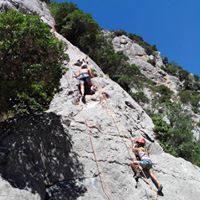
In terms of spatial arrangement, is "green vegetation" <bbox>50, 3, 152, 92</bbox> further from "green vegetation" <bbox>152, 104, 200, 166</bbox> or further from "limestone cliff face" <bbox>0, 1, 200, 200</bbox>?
"limestone cliff face" <bbox>0, 1, 200, 200</bbox>

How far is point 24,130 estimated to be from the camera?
48.6 ft

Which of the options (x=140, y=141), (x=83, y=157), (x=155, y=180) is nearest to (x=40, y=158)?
(x=83, y=157)

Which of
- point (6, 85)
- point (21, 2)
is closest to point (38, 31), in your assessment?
point (6, 85)

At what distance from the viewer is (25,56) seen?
14109 mm

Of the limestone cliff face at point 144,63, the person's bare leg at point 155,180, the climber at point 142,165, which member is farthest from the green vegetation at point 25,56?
the limestone cliff face at point 144,63

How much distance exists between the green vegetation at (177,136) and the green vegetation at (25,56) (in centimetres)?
691

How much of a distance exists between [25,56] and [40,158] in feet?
10.6

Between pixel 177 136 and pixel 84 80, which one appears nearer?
pixel 84 80

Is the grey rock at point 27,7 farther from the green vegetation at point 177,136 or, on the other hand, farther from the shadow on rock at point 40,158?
the shadow on rock at point 40,158

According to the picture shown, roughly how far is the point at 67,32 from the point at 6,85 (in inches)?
695

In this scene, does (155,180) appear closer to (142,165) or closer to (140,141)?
(142,165)

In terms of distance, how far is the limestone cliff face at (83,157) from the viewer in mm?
13492

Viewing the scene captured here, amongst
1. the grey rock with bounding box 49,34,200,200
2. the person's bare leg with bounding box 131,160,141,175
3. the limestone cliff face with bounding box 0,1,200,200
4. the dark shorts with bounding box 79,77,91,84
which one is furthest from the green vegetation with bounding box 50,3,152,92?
the person's bare leg with bounding box 131,160,141,175

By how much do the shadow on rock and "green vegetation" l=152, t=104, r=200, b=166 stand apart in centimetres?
595
